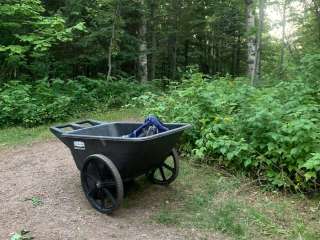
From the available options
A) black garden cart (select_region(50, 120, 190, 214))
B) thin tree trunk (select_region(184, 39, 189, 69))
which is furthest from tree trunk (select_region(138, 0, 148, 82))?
black garden cart (select_region(50, 120, 190, 214))

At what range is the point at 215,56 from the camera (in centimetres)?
2073

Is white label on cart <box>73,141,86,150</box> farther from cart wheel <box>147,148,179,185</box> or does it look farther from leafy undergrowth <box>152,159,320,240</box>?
leafy undergrowth <box>152,159,320,240</box>

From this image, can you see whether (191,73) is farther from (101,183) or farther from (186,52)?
(186,52)

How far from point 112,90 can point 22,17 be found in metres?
3.34

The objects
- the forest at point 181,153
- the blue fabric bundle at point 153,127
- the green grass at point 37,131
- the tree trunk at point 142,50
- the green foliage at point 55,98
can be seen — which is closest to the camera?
the forest at point 181,153

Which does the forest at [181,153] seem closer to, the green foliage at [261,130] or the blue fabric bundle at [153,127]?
the green foliage at [261,130]

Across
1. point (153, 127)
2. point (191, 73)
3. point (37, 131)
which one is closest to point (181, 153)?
point (153, 127)

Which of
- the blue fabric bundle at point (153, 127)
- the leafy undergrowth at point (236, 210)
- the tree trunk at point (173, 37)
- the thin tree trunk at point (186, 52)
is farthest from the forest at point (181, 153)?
the thin tree trunk at point (186, 52)

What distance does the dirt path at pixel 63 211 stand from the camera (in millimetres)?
4195

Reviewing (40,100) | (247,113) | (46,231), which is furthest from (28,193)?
(40,100)

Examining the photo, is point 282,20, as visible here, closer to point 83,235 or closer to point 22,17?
point 22,17

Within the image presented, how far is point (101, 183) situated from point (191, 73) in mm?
4692

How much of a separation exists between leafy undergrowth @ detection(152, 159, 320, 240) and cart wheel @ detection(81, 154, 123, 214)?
534 millimetres

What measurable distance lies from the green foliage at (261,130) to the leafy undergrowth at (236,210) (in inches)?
11.7
